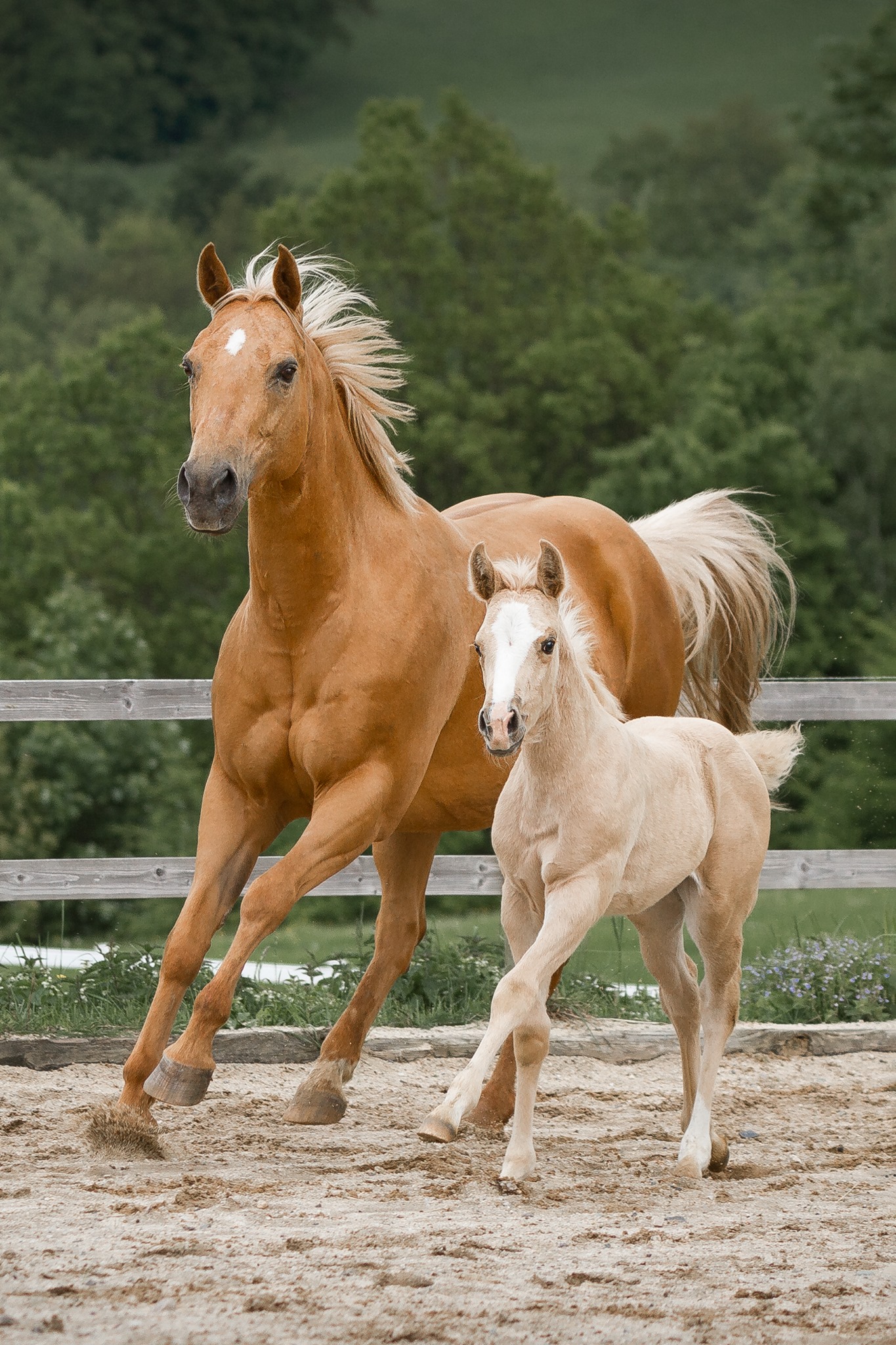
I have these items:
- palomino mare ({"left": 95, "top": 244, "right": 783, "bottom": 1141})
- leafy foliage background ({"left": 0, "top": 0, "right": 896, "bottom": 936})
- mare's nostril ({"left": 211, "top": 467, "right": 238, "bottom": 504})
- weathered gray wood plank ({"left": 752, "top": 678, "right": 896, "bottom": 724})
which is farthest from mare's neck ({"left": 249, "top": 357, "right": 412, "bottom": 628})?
leafy foliage background ({"left": 0, "top": 0, "right": 896, "bottom": 936})

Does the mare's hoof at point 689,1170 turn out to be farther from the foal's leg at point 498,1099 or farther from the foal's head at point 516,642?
the foal's head at point 516,642

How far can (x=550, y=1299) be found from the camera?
10.6ft

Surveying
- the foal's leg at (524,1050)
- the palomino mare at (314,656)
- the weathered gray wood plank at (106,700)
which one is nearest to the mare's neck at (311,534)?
the palomino mare at (314,656)

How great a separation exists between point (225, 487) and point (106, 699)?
320cm

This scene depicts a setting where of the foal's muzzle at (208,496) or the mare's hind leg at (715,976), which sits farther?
the mare's hind leg at (715,976)

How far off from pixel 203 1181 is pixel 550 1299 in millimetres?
1344

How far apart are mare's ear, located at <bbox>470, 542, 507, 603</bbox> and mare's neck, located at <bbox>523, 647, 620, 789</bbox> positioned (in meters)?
0.24

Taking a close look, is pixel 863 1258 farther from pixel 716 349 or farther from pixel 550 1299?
pixel 716 349

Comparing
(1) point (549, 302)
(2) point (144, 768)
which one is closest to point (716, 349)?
(1) point (549, 302)

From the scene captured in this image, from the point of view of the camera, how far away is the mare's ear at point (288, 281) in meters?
4.65

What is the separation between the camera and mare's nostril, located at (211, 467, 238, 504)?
4.12 meters

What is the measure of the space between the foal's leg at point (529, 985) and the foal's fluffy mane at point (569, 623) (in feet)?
1.94

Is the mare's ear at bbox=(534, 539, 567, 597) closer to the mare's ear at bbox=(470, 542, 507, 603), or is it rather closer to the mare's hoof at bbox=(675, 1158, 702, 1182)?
the mare's ear at bbox=(470, 542, 507, 603)

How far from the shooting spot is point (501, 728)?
12.1 feet
